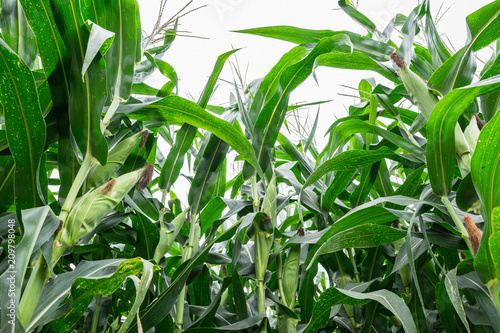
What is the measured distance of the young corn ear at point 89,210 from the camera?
46 cm

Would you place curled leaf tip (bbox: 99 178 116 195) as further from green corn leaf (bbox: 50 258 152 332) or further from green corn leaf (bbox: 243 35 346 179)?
green corn leaf (bbox: 243 35 346 179)

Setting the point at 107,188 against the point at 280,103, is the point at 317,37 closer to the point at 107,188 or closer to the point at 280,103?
the point at 280,103

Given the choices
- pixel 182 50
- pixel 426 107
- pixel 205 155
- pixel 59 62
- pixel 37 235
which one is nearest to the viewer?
pixel 37 235

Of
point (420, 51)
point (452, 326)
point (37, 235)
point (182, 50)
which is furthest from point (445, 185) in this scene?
point (182, 50)

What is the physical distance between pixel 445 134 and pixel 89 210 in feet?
1.71

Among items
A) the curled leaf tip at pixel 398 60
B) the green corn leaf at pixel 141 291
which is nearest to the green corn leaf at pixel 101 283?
the green corn leaf at pixel 141 291

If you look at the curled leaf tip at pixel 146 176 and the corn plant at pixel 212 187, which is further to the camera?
the curled leaf tip at pixel 146 176

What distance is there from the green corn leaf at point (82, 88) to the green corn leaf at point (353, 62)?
A: 0.40 meters

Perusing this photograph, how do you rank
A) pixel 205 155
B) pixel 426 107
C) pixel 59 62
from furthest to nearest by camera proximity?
pixel 205 155, pixel 426 107, pixel 59 62

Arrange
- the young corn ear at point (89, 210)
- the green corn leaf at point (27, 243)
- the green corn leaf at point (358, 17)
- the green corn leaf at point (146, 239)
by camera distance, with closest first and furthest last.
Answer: the green corn leaf at point (27, 243) < the young corn ear at point (89, 210) < the green corn leaf at point (146, 239) < the green corn leaf at point (358, 17)

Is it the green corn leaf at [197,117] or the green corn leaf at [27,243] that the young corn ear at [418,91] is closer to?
the green corn leaf at [197,117]

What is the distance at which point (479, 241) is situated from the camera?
1.54ft

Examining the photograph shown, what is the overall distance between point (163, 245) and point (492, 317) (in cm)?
53

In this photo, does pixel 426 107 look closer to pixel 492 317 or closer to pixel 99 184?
pixel 492 317
